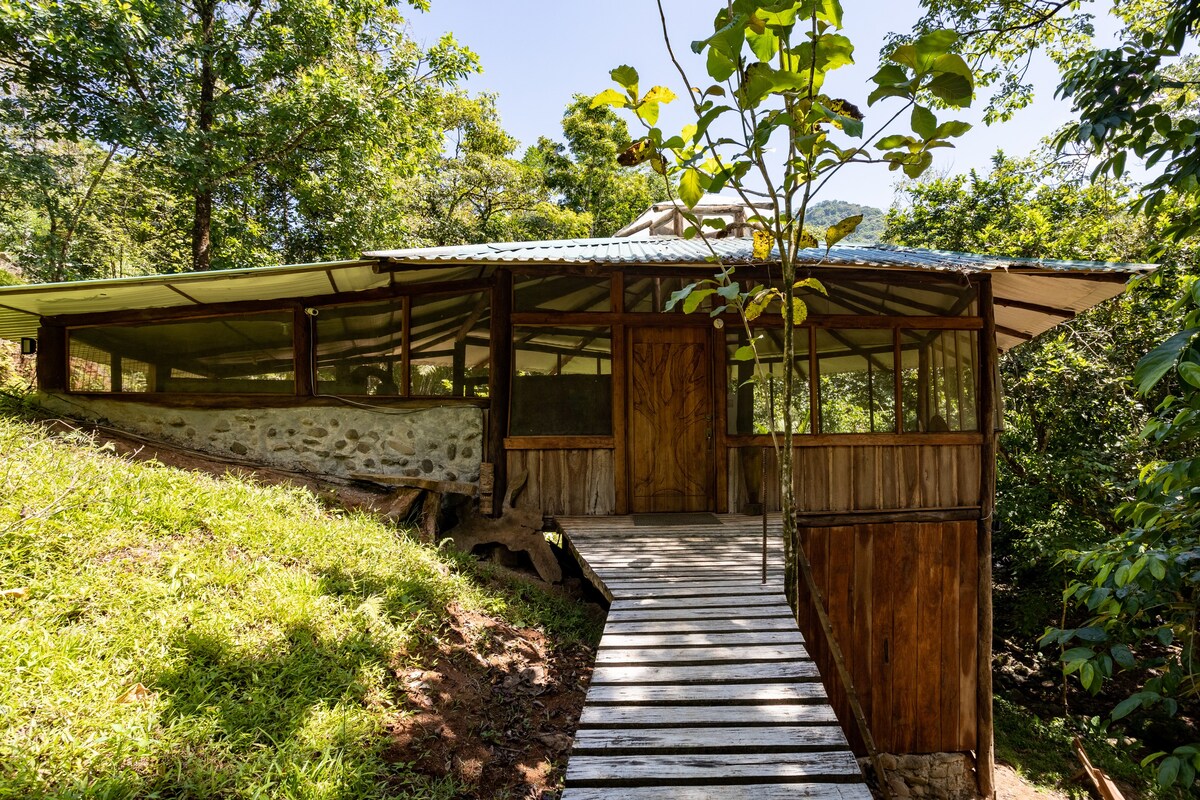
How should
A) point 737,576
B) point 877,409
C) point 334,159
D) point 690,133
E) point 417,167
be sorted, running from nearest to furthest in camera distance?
point 690,133, point 737,576, point 877,409, point 334,159, point 417,167

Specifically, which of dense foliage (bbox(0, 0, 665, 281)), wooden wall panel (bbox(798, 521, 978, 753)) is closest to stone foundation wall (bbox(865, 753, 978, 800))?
wooden wall panel (bbox(798, 521, 978, 753))

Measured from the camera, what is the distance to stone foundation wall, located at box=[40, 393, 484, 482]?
19.9ft

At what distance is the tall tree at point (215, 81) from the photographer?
333 inches

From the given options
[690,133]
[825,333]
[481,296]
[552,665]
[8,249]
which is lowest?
[552,665]

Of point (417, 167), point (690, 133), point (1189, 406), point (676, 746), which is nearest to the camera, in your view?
point (1189, 406)

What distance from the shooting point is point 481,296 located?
611 cm

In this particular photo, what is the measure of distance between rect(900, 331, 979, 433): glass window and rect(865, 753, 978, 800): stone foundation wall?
3204 mm

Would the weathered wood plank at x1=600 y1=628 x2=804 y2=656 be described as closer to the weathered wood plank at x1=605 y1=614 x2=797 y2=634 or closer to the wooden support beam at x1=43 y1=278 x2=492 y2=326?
the weathered wood plank at x1=605 y1=614 x2=797 y2=634

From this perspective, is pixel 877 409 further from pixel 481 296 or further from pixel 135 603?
pixel 135 603

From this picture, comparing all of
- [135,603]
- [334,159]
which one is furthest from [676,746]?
[334,159]

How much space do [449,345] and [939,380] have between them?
16.7ft

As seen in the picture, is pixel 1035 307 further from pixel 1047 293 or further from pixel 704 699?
pixel 704 699

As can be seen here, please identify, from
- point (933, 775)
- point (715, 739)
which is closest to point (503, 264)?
point (715, 739)

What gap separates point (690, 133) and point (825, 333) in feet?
11.2
